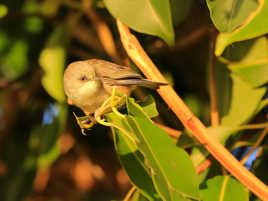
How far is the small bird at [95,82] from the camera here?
946 mm

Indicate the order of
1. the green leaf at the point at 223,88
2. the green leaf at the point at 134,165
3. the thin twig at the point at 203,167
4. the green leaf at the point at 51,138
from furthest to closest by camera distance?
the green leaf at the point at 51,138, the green leaf at the point at 223,88, the thin twig at the point at 203,167, the green leaf at the point at 134,165

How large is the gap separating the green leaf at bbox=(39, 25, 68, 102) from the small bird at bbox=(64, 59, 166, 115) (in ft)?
0.53

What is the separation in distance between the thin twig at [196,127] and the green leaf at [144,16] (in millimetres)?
34

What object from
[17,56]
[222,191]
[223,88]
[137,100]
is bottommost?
[222,191]

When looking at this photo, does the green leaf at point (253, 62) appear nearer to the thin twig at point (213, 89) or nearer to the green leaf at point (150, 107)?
the thin twig at point (213, 89)

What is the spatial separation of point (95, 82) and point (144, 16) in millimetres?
194

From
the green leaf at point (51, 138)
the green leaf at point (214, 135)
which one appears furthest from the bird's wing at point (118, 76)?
the green leaf at point (51, 138)

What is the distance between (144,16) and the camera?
925 millimetres

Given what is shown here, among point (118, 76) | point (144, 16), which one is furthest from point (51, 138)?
point (144, 16)

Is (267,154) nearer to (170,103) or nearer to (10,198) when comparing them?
(170,103)

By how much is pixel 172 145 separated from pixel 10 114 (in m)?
1.12

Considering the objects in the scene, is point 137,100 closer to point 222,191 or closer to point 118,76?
point 118,76

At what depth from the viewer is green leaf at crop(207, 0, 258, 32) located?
0.79 meters

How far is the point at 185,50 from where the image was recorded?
1.75 metres
